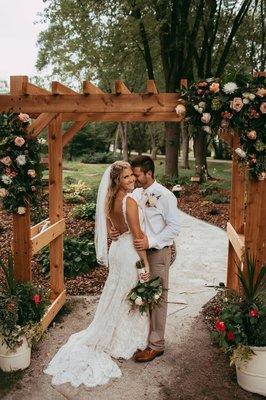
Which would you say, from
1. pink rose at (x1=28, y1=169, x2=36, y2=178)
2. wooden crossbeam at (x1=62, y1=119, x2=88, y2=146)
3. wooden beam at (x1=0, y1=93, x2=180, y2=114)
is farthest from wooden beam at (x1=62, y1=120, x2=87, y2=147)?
→ pink rose at (x1=28, y1=169, x2=36, y2=178)

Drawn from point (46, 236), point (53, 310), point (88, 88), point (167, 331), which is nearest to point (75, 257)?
point (53, 310)

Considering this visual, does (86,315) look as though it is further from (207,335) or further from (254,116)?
(254,116)

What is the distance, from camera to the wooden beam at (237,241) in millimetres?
5117

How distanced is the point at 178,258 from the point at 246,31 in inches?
645

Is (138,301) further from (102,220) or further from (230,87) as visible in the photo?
(230,87)

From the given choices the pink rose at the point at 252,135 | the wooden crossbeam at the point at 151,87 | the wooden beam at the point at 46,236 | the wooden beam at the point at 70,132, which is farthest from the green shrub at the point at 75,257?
the pink rose at the point at 252,135

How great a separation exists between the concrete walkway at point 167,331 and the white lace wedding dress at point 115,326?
22 cm

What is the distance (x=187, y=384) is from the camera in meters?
4.64

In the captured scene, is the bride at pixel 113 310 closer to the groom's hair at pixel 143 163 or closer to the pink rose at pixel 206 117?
the groom's hair at pixel 143 163

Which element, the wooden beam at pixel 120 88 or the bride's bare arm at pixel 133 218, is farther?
the wooden beam at pixel 120 88

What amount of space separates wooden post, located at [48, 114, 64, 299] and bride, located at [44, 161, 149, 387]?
3.84 ft

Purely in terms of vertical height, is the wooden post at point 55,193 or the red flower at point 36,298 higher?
the wooden post at point 55,193

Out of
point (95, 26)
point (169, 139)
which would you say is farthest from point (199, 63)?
point (95, 26)

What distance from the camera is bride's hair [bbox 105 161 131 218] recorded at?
4.88 metres
